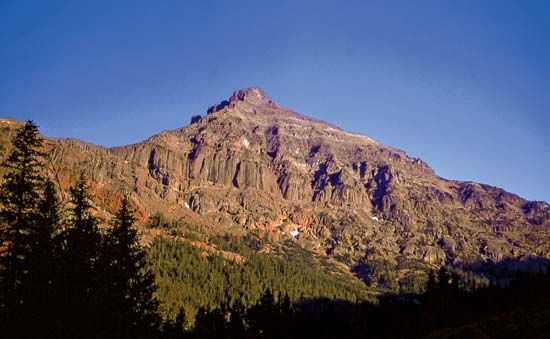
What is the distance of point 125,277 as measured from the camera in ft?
135

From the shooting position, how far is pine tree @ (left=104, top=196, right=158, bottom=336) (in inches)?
1554

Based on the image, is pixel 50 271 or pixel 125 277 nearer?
pixel 50 271

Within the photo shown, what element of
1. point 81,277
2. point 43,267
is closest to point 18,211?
point 43,267

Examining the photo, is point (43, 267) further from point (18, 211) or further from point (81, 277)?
point (18, 211)

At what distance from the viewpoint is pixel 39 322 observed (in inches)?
1154

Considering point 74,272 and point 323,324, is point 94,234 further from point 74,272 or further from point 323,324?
point 323,324

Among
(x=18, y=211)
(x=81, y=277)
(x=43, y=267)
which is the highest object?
(x=18, y=211)

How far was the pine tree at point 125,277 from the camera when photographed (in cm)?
3947

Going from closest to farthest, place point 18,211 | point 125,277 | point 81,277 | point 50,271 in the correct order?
point 50,271 → point 18,211 → point 81,277 → point 125,277

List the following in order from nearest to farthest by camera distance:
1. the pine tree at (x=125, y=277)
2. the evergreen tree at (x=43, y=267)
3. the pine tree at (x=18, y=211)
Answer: the evergreen tree at (x=43, y=267), the pine tree at (x=18, y=211), the pine tree at (x=125, y=277)

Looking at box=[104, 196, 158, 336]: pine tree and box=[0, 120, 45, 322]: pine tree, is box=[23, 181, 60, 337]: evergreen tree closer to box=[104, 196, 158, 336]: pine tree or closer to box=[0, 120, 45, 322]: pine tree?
box=[0, 120, 45, 322]: pine tree

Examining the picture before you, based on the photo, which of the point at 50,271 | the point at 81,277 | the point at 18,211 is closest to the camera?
the point at 50,271

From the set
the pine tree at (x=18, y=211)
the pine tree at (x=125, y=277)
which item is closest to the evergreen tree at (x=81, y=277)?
the pine tree at (x=125, y=277)

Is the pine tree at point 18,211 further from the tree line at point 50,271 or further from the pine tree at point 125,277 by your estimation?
the pine tree at point 125,277
